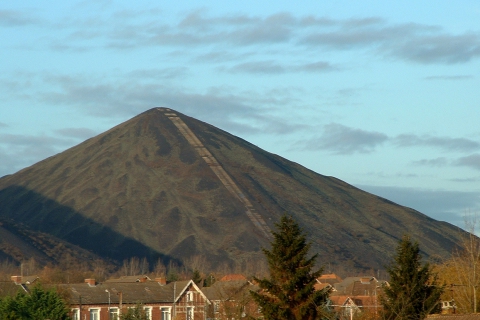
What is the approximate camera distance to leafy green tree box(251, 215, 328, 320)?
3566 centimetres

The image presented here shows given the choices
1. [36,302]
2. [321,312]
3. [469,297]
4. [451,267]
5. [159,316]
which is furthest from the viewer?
[159,316]

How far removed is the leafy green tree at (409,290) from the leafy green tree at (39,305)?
69.8 feet

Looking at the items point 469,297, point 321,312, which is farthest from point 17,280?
point 321,312

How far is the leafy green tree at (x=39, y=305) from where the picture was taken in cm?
5238

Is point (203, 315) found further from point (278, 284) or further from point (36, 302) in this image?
point (278, 284)

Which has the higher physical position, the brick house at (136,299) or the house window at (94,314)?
the brick house at (136,299)

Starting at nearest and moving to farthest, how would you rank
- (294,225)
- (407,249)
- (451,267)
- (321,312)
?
(321,312)
(294,225)
(407,249)
(451,267)

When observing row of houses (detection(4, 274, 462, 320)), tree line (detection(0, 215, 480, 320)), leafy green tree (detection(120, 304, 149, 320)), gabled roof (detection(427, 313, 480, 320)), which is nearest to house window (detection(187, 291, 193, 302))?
row of houses (detection(4, 274, 462, 320))

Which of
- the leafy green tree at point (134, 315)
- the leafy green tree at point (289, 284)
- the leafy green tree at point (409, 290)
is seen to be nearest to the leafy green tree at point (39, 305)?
the leafy green tree at point (134, 315)

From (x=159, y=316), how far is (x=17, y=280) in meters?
13.4

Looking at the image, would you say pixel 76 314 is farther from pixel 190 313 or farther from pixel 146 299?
pixel 190 313

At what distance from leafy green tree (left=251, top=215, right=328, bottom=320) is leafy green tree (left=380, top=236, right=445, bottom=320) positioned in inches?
166

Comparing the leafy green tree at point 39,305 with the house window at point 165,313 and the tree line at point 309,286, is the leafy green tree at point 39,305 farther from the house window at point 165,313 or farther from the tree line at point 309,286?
the house window at point 165,313

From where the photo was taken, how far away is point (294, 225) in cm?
3766
